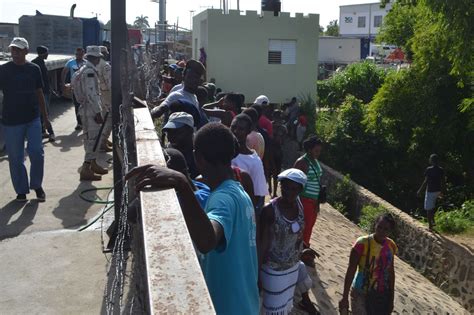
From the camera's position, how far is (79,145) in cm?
921

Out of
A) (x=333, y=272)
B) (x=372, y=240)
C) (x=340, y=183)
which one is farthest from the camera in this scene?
(x=340, y=183)

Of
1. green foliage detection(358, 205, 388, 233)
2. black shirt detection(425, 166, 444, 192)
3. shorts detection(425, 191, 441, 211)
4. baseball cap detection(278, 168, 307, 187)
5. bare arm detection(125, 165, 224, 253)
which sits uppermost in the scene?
bare arm detection(125, 165, 224, 253)

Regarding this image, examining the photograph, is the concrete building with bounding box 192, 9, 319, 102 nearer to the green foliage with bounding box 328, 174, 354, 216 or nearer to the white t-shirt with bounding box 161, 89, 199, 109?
the green foliage with bounding box 328, 174, 354, 216

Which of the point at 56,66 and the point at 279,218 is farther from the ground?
the point at 56,66

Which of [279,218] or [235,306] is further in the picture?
[279,218]

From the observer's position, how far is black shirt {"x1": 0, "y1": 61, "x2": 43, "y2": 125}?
5859mm

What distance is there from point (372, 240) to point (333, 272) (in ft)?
6.15

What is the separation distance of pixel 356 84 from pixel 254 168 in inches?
777

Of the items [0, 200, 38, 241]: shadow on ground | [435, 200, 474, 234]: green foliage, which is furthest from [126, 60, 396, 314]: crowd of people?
[435, 200, 474, 234]: green foliage

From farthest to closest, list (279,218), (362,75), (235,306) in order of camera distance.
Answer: (362,75) < (279,218) < (235,306)

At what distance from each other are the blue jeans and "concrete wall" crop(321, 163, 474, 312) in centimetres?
657

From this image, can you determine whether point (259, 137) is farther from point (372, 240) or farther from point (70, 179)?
point (70, 179)

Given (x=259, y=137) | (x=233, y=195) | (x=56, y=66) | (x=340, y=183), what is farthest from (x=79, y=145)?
(x=233, y=195)

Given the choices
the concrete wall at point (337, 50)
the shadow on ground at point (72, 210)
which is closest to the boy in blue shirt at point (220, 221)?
the shadow on ground at point (72, 210)
